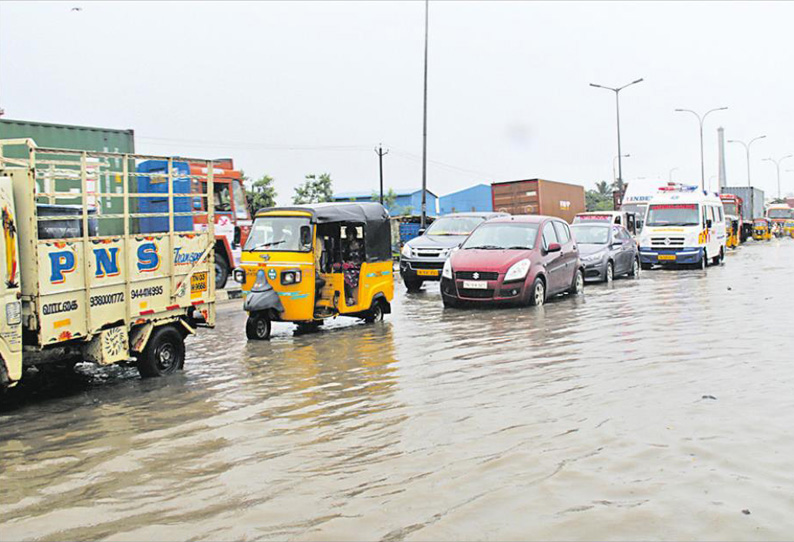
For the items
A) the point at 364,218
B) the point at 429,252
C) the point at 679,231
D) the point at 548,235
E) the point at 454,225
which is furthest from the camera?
the point at 679,231

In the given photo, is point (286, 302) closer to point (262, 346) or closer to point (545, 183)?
point (262, 346)

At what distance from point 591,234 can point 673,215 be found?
5.63 metres

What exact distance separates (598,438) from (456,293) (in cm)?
898

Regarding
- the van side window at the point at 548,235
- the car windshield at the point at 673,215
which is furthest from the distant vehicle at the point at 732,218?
the van side window at the point at 548,235

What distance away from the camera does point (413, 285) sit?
19.4m

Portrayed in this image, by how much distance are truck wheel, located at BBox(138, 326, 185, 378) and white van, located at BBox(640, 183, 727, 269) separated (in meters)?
18.9

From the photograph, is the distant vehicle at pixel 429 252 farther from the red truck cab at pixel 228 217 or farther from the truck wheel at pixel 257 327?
the truck wheel at pixel 257 327

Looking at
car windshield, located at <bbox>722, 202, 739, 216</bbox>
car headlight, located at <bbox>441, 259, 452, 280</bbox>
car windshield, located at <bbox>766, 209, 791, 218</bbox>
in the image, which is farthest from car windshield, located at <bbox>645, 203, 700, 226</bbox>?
car windshield, located at <bbox>766, 209, 791, 218</bbox>

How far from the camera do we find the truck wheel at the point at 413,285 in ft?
63.4

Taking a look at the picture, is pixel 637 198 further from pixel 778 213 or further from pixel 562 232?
pixel 778 213

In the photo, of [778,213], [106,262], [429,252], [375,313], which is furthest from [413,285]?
[778,213]

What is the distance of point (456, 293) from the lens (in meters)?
14.8

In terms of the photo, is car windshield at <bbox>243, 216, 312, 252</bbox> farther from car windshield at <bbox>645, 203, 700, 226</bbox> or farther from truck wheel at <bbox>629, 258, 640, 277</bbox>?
car windshield at <bbox>645, 203, 700, 226</bbox>

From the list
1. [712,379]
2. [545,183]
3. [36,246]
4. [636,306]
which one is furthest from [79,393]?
[545,183]
